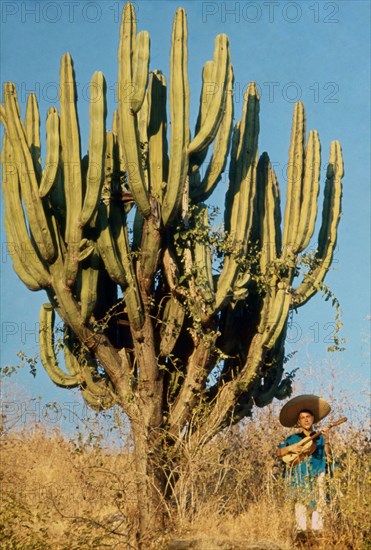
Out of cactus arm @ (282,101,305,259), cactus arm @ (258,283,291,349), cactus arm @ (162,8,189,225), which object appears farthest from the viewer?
cactus arm @ (282,101,305,259)

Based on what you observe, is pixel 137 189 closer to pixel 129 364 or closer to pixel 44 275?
pixel 44 275

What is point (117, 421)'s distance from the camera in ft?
31.3

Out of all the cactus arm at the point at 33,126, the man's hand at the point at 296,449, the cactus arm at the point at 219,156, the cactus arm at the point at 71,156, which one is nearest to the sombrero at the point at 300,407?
the man's hand at the point at 296,449

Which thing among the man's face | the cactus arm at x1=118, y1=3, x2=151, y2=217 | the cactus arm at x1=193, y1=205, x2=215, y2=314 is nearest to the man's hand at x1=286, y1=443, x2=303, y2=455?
the man's face

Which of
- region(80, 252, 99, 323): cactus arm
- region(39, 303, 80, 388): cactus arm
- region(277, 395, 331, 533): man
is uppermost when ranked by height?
region(80, 252, 99, 323): cactus arm

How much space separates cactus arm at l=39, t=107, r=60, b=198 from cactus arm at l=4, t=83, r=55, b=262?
107 mm

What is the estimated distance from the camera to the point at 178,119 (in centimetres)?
911

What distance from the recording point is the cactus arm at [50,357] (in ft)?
Result: 33.5

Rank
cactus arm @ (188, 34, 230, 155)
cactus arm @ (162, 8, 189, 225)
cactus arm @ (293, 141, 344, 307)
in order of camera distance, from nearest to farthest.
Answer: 1. cactus arm @ (162, 8, 189, 225)
2. cactus arm @ (188, 34, 230, 155)
3. cactus arm @ (293, 141, 344, 307)

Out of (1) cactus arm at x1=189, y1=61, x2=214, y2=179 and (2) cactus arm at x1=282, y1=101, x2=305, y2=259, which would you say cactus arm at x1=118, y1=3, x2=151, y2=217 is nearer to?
(1) cactus arm at x1=189, y1=61, x2=214, y2=179

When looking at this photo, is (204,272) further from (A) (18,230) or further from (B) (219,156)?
(A) (18,230)

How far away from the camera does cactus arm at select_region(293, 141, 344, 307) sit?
10484 mm

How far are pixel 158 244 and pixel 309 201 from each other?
191 centimetres

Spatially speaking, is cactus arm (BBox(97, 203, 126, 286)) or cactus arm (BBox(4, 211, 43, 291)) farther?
cactus arm (BBox(4, 211, 43, 291))
